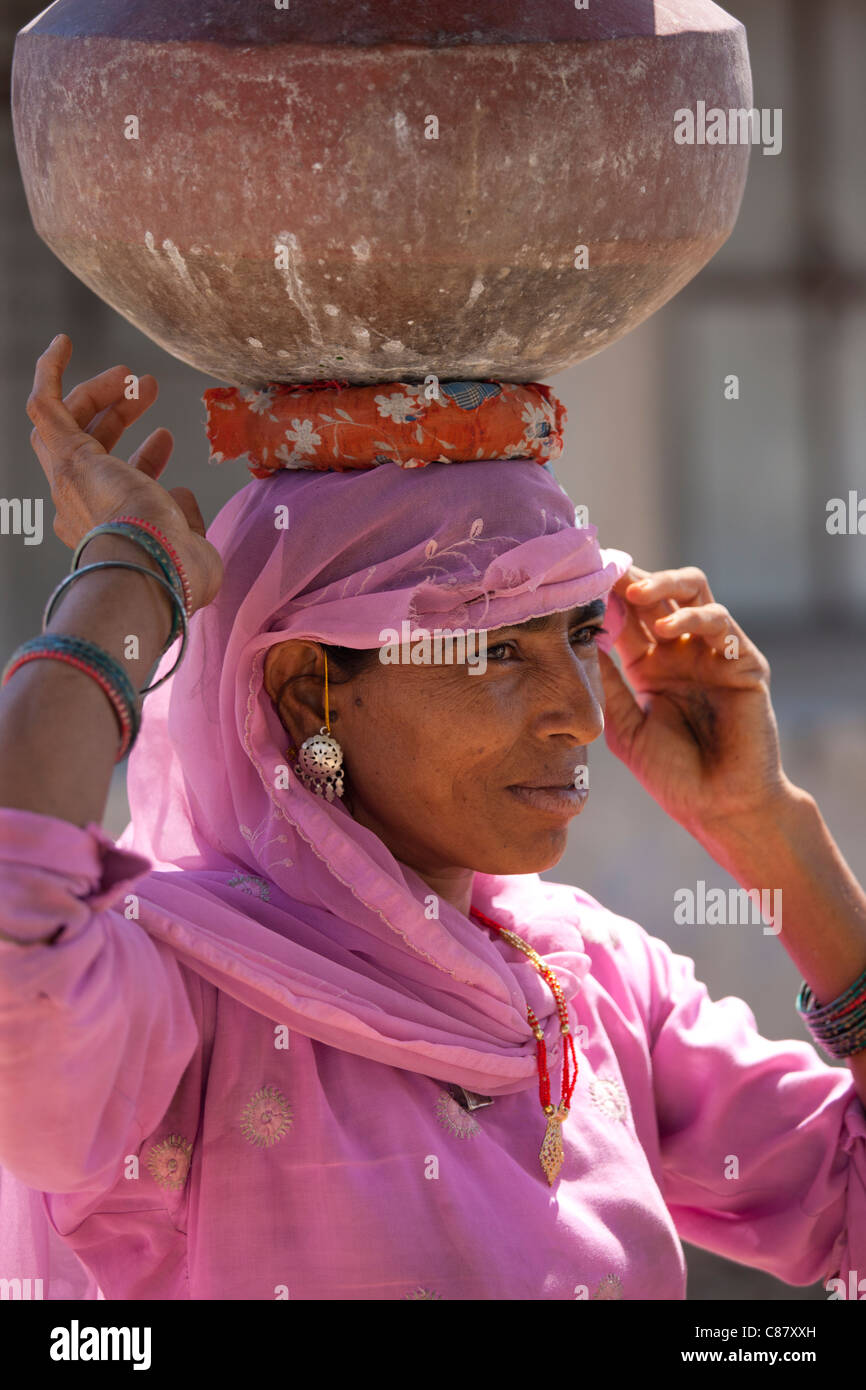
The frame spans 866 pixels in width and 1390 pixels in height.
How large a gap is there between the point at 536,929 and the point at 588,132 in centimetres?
107

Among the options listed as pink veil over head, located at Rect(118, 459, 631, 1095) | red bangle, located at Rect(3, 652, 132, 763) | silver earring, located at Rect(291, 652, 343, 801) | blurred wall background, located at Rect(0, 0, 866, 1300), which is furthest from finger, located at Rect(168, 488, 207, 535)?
blurred wall background, located at Rect(0, 0, 866, 1300)

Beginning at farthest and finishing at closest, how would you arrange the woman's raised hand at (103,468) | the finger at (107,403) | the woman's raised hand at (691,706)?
1. the woman's raised hand at (691,706)
2. the finger at (107,403)
3. the woman's raised hand at (103,468)

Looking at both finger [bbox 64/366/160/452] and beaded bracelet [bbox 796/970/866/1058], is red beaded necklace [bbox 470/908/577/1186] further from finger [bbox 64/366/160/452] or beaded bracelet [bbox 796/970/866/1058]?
finger [bbox 64/366/160/452]

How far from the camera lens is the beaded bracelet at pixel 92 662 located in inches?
60.6

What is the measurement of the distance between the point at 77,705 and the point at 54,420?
438 mm

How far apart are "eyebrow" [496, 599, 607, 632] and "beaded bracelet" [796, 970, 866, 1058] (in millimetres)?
648

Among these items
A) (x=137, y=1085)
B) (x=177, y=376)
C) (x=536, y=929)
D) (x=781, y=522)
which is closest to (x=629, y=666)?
(x=536, y=929)

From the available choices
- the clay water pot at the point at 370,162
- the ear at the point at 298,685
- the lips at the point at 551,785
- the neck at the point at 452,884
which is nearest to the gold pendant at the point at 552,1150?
the neck at the point at 452,884

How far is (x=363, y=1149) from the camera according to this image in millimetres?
1824

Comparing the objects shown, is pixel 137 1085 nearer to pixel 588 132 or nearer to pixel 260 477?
pixel 260 477

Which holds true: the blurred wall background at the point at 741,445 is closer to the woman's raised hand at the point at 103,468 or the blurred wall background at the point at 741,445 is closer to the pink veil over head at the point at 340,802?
the pink veil over head at the point at 340,802

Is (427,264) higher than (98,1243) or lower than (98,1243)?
higher

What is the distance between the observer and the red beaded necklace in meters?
1.95

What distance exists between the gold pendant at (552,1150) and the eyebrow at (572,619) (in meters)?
0.61
